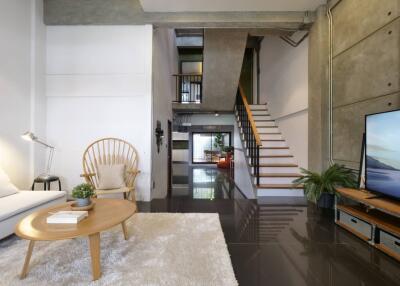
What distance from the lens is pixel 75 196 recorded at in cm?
207

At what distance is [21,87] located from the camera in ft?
11.5

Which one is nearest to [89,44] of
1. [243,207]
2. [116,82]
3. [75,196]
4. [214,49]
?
[116,82]

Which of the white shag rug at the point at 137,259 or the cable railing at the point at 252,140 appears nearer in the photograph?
the white shag rug at the point at 137,259

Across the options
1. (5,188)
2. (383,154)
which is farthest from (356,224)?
(5,188)

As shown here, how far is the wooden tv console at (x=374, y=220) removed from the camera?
6.48 ft

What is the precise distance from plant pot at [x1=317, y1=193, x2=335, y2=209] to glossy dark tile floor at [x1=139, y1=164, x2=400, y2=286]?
0.11 metres

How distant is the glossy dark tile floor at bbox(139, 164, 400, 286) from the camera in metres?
1.77

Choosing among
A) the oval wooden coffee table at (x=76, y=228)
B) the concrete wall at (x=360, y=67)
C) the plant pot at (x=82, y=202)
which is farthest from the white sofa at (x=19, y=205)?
the concrete wall at (x=360, y=67)

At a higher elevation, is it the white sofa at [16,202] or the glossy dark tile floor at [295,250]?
the white sofa at [16,202]

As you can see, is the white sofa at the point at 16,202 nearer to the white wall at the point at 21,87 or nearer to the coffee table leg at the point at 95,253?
the white wall at the point at 21,87

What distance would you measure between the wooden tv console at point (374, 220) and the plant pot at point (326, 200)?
33 cm

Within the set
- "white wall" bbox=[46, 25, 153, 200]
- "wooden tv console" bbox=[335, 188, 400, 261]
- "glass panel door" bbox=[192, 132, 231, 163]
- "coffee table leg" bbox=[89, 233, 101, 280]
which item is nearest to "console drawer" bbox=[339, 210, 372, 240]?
"wooden tv console" bbox=[335, 188, 400, 261]

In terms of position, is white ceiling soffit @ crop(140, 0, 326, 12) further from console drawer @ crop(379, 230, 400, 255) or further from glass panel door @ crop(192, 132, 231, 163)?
glass panel door @ crop(192, 132, 231, 163)

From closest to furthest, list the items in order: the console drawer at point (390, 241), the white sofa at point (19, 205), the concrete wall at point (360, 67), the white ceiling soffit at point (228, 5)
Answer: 1. the console drawer at point (390, 241)
2. the white sofa at point (19, 205)
3. the concrete wall at point (360, 67)
4. the white ceiling soffit at point (228, 5)
